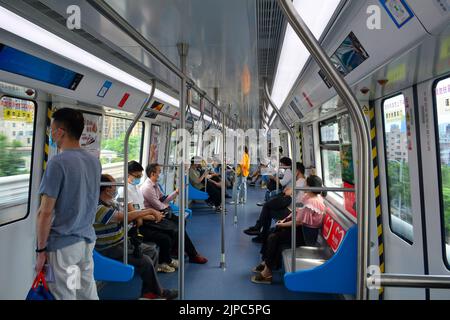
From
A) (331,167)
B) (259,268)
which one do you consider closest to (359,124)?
(259,268)

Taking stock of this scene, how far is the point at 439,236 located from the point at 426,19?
4.95 feet

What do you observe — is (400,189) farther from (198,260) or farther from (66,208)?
(198,260)

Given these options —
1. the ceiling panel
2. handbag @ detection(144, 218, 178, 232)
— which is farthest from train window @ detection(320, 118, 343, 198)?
handbag @ detection(144, 218, 178, 232)

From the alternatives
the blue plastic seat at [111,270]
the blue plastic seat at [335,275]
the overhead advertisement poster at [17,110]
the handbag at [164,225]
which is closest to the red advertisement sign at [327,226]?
the blue plastic seat at [335,275]

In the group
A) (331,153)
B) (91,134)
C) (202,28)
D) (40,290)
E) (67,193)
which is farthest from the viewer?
(331,153)

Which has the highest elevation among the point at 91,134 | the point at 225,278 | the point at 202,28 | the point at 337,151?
the point at 202,28

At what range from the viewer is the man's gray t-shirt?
1.64 metres

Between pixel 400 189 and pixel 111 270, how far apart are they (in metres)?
2.41

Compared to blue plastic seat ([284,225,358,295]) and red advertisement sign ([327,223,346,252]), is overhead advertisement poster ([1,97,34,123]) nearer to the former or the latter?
blue plastic seat ([284,225,358,295])

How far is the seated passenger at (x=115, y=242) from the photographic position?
2803 millimetres

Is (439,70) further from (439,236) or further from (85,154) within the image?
(85,154)

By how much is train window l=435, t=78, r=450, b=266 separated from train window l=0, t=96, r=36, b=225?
3171 millimetres

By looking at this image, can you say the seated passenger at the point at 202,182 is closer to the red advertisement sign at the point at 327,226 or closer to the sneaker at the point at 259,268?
the sneaker at the point at 259,268

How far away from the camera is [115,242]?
2.91m
